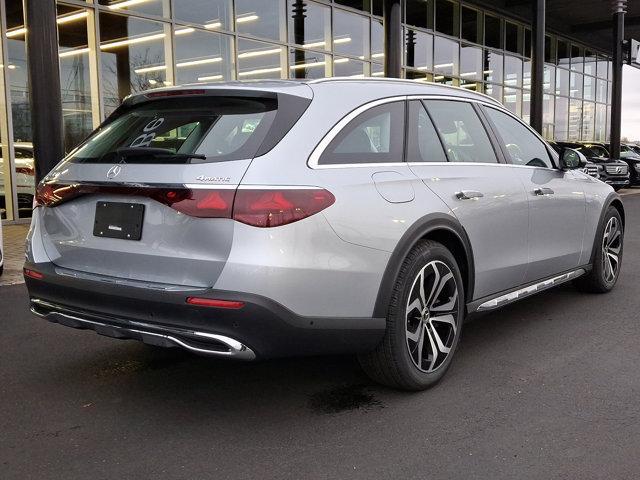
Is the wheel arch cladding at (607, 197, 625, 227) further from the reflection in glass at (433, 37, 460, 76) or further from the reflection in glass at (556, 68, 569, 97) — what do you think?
the reflection in glass at (556, 68, 569, 97)

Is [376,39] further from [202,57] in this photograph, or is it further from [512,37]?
[512,37]

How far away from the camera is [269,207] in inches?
111

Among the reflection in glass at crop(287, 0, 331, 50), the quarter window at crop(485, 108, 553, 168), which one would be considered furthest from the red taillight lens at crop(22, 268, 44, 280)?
the reflection in glass at crop(287, 0, 331, 50)

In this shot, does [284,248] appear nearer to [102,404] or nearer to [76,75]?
[102,404]

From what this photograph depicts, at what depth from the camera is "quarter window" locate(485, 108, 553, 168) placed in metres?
4.58

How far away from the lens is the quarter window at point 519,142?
4582 millimetres

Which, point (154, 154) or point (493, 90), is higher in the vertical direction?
point (493, 90)

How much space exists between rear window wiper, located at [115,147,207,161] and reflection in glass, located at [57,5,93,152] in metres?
9.60

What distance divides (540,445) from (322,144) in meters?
1.68

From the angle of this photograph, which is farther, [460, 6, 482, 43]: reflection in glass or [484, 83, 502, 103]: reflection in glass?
[484, 83, 502, 103]: reflection in glass

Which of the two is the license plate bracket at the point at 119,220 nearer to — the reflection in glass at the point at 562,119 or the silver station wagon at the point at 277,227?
the silver station wagon at the point at 277,227

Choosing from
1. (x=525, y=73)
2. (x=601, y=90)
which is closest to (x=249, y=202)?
(x=525, y=73)

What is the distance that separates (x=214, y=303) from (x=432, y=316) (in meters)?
1.35

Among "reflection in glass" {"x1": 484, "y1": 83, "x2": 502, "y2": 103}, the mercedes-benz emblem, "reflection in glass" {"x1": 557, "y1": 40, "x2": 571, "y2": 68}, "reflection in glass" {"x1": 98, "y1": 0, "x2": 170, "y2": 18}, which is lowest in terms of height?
the mercedes-benz emblem
